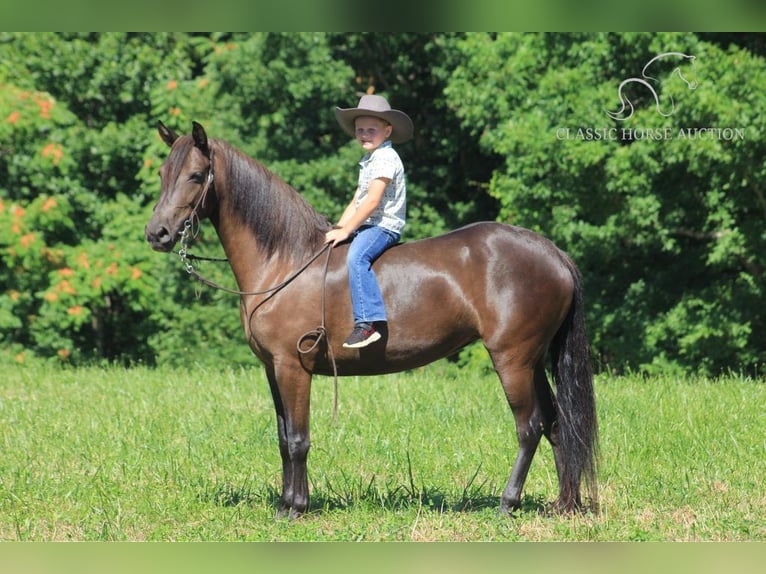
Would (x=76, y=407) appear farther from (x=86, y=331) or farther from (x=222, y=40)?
(x=222, y=40)

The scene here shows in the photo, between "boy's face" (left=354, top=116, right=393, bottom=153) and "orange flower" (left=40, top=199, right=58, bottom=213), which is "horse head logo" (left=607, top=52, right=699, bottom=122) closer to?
"boy's face" (left=354, top=116, right=393, bottom=153)

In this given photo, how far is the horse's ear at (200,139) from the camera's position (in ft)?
18.0

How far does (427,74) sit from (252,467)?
1351 cm

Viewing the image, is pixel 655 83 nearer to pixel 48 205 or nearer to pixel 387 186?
pixel 387 186

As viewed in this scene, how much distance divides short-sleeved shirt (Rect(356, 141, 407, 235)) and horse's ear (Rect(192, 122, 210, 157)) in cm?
96

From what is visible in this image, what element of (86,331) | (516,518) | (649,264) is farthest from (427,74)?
(516,518)

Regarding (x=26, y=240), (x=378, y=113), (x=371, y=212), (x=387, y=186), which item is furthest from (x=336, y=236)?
(x=26, y=240)

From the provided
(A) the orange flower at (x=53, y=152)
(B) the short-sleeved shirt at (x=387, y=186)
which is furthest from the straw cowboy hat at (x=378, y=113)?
(A) the orange flower at (x=53, y=152)

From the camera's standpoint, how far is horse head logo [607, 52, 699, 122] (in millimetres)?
12586

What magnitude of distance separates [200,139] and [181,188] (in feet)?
1.05

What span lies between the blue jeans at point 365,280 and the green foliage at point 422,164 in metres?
8.00

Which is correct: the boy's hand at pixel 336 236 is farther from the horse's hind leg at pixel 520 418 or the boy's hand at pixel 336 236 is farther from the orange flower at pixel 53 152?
the orange flower at pixel 53 152

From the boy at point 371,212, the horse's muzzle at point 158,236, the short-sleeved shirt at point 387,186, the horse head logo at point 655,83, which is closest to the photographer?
the horse's muzzle at point 158,236

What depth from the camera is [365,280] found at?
18.3 feet
